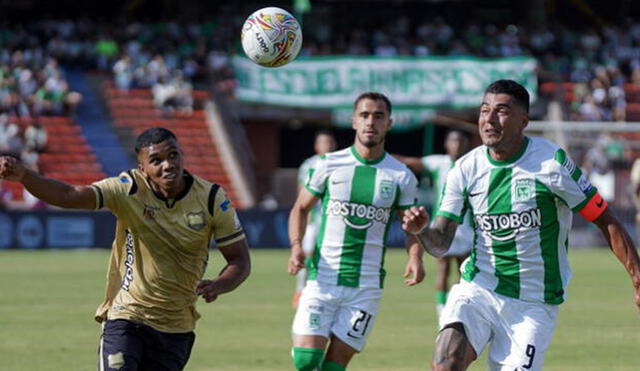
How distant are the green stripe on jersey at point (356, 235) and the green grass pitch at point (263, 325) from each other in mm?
2206

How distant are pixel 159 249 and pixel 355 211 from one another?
2.40 metres

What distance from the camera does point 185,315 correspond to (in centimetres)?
785

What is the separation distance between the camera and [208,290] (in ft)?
23.9

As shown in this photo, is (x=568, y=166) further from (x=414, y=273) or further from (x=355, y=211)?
(x=355, y=211)

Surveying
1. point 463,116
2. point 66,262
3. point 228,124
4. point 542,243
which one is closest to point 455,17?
point 463,116

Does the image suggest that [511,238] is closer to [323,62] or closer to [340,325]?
[340,325]

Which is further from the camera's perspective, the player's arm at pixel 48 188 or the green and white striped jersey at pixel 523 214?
the green and white striped jersey at pixel 523 214

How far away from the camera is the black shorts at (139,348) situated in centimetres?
749

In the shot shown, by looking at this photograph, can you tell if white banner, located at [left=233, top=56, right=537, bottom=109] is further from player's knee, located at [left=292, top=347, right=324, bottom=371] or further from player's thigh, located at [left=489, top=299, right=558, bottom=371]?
player's thigh, located at [left=489, top=299, right=558, bottom=371]

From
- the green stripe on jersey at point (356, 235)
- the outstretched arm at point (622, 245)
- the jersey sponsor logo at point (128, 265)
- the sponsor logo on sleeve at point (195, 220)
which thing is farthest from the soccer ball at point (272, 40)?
the outstretched arm at point (622, 245)

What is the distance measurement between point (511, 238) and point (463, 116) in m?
33.1

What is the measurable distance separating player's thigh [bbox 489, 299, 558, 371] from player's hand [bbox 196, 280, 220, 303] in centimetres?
168

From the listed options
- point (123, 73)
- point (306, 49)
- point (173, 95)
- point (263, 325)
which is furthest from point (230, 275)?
point (306, 49)

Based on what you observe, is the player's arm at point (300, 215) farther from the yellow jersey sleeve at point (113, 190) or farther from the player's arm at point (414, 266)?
the yellow jersey sleeve at point (113, 190)
